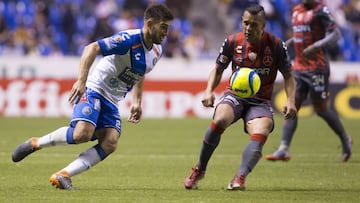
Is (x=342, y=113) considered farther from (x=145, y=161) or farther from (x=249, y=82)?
(x=249, y=82)

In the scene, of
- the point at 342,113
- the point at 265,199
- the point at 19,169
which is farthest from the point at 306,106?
the point at 265,199

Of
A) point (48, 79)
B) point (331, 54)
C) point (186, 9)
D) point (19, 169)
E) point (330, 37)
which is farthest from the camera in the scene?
point (186, 9)

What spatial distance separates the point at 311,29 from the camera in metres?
12.8

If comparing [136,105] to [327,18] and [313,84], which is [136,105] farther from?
[327,18]

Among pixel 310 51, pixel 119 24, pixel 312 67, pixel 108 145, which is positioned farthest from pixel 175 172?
pixel 119 24

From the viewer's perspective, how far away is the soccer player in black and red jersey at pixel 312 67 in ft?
41.6

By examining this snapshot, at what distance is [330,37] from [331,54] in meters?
11.5

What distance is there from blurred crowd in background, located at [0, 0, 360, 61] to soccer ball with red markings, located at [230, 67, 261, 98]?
1396 cm

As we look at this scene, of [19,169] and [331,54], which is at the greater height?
[19,169]

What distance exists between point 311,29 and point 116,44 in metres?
4.82

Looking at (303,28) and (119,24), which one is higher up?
(303,28)

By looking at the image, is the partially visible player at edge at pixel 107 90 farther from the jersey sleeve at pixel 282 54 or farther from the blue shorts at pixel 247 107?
the jersey sleeve at pixel 282 54

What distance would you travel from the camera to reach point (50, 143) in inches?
356

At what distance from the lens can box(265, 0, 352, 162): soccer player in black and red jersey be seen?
12.7 meters
